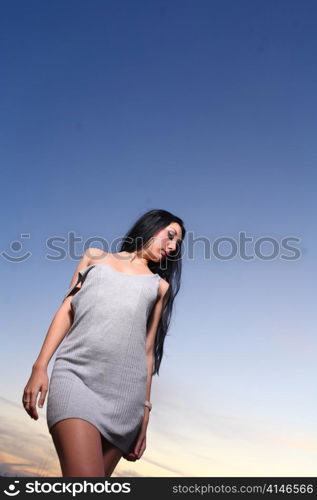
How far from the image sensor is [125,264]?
150 inches

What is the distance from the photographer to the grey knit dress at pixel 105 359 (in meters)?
2.93

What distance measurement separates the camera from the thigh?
272 centimetres

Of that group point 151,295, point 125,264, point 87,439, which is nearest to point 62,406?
point 87,439

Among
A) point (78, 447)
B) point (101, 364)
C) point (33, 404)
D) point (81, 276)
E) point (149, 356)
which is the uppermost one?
point (81, 276)

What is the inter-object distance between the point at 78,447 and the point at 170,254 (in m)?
1.88

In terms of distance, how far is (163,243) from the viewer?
407cm

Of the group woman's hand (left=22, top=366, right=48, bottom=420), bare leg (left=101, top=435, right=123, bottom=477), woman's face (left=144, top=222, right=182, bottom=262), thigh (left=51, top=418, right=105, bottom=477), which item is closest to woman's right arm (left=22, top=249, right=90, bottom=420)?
woman's hand (left=22, top=366, right=48, bottom=420)

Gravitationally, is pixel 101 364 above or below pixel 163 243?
below

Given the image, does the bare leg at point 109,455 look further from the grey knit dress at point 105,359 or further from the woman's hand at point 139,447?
the woman's hand at point 139,447

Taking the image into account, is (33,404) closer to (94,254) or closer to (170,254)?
(94,254)

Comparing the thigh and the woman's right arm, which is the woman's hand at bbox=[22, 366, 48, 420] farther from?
the thigh

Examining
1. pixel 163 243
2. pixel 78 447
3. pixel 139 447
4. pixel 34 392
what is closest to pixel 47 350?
pixel 34 392

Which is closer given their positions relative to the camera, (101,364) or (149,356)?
(101,364)
